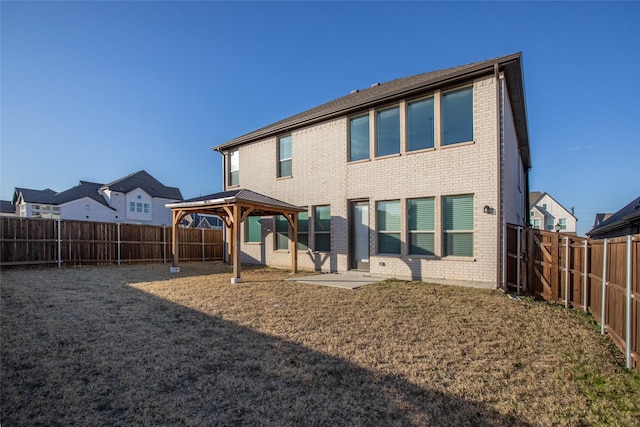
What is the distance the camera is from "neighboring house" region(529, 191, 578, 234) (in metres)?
42.5

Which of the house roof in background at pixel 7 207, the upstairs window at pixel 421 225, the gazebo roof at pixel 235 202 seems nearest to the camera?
the upstairs window at pixel 421 225

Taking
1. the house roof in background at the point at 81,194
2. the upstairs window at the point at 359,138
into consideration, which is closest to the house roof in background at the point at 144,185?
the house roof in background at the point at 81,194

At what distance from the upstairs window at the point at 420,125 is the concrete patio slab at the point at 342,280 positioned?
4.33 m

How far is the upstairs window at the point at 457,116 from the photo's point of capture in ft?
27.5

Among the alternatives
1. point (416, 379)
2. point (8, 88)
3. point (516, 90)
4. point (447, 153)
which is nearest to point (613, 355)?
point (416, 379)

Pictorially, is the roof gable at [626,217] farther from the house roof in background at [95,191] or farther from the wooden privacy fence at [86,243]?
the house roof in background at [95,191]

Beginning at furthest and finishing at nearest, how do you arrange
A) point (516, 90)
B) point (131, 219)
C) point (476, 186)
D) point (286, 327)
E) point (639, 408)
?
point (131, 219), point (516, 90), point (476, 186), point (286, 327), point (639, 408)

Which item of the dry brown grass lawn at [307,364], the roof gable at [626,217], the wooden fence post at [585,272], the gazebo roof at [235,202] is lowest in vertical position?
the dry brown grass lawn at [307,364]

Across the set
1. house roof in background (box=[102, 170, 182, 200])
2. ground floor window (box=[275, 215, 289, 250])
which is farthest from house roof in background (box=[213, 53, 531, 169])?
house roof in background (box=[102, 170, 182, 200])

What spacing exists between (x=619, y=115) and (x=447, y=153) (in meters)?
17.6

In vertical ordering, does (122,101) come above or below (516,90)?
above

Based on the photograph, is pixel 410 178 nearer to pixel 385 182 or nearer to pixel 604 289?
pixel 385 182

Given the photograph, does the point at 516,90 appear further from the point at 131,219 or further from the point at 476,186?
the point at 131,219

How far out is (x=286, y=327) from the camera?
15.6 ft
